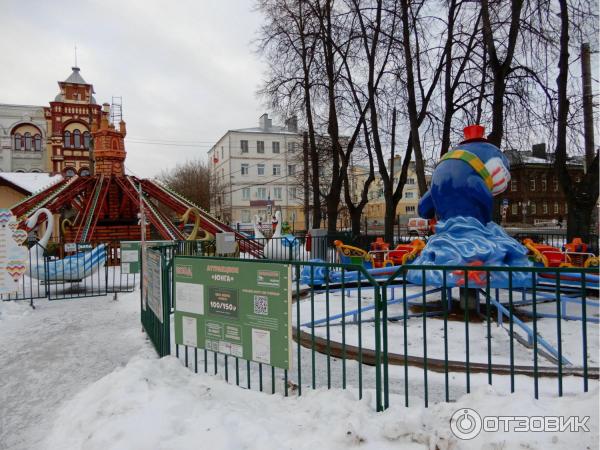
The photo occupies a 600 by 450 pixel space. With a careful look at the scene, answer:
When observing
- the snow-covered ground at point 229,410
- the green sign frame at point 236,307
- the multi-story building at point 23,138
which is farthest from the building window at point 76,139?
the green sign frame at point 236,307

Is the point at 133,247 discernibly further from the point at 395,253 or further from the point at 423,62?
the point at 423,62

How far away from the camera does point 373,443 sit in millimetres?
3066

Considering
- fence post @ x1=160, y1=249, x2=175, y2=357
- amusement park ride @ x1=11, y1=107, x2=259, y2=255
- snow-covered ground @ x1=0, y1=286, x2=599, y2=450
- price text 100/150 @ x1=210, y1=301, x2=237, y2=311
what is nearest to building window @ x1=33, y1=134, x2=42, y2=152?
amusement park ride @ x1=11, y1=107, x2=259, y2=255

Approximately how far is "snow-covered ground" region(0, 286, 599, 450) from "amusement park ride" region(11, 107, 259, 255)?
13.9m

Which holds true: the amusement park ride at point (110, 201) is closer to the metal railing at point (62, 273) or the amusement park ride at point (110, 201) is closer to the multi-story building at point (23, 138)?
the metal railing at point (62, 273)

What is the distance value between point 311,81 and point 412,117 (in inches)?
267

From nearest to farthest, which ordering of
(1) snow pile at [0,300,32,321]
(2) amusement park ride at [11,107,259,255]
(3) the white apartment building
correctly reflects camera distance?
(1) snow pile at [0,300,32,321] < (2) amusement park ride at [11,107,259,255] < (3) the white apartment building

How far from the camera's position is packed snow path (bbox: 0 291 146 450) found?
4.05 m

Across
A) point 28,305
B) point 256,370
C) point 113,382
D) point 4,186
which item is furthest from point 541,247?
point 4,186

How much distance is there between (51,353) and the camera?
239 inches

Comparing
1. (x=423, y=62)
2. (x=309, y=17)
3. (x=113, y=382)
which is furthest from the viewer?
(x=309, y=17)

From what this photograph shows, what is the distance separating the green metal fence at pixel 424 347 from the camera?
3.48 meters

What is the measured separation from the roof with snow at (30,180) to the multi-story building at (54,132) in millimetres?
5595

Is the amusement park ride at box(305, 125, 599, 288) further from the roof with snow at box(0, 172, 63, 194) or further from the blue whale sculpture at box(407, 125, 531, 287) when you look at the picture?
the roof with snow at box(0, 172, 63, 194)
